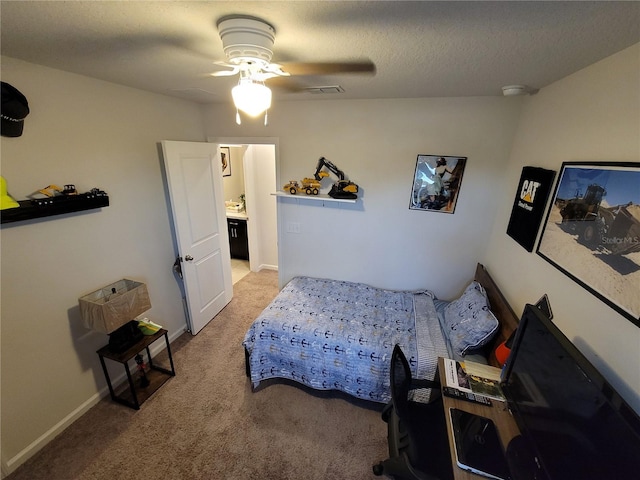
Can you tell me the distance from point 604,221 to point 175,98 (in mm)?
3303

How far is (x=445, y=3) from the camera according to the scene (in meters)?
0.84

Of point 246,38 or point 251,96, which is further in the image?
point 251,96

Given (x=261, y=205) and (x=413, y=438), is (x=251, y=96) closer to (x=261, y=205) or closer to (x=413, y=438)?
(x=413, y=438)

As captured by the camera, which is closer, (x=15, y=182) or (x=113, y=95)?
(x=15, y=182)

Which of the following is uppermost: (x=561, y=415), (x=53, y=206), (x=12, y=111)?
(x=12, y=111)

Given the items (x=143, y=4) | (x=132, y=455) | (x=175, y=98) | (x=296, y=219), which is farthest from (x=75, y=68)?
(x=132, y=455)

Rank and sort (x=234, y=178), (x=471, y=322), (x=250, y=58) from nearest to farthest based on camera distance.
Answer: (x=250, y=58)
(x=471, y=322)
(x=234, y=178)

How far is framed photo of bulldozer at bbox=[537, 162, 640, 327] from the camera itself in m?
1.00

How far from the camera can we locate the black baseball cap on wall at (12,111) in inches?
55.3

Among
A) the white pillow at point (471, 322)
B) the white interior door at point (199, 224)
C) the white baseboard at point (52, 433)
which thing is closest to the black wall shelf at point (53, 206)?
the white interior door at point (199, 224)

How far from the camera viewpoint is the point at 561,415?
3.03 ft

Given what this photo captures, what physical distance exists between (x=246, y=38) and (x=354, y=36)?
45 centimetres

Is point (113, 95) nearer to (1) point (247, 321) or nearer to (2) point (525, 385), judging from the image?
Result: (1) point (247, 321)

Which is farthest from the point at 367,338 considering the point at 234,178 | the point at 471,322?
the point at 234,178
